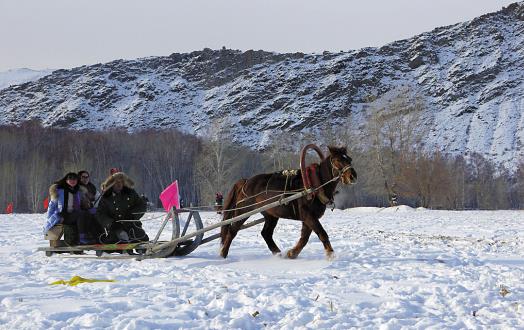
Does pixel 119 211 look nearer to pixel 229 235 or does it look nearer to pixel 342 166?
pixel 229 235

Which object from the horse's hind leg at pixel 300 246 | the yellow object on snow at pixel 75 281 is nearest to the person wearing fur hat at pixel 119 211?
the yellow object on snow at pixel 75 281

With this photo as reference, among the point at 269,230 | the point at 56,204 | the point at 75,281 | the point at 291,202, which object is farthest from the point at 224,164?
the point at 75,281

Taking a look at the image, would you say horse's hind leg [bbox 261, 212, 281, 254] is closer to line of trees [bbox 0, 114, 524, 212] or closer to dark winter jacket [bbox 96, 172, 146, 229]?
dark winter jacket [bbox 96, 172, 146, 229]

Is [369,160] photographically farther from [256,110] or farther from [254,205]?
[256,110]

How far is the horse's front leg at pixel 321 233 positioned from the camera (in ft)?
27.8

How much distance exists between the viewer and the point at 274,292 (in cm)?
600

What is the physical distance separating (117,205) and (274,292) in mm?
4647

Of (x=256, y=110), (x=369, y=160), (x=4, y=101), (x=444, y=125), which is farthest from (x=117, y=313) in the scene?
(x=4, y=101)

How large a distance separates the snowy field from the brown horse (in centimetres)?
40

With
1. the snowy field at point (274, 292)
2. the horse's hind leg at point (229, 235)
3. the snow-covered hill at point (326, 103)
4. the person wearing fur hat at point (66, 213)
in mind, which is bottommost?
the snowy field at point (274, 292)

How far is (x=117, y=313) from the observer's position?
Answer: 5.10 m

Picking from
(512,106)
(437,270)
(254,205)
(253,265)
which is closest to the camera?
(437,270)

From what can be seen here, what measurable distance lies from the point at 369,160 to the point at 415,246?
33.4 metres

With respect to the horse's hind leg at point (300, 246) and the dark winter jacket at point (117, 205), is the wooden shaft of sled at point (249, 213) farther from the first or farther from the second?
the dark winter jacket at point (117, 205)
